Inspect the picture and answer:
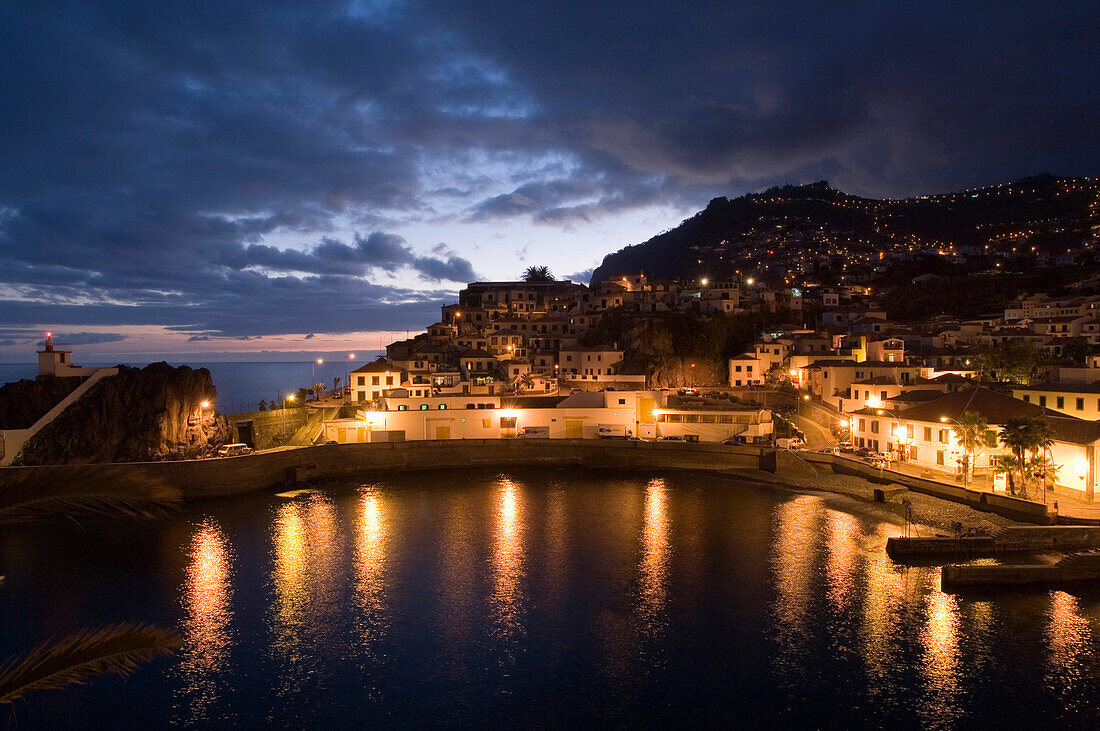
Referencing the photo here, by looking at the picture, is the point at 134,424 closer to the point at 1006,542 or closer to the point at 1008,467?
the point at 1006,542

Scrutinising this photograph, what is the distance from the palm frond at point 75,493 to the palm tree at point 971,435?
3832 centimetres

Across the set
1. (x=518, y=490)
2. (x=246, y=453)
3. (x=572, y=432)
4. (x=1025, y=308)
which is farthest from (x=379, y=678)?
(x=1025, y=308)

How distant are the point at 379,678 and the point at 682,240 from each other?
183 m

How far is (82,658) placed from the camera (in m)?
4.77

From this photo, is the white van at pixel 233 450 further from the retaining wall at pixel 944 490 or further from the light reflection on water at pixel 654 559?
the retaining wall at pixel 944 490

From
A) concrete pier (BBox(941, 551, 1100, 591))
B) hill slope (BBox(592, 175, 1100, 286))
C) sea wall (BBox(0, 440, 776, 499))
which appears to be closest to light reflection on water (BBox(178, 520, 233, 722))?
sea wall (BBox(0, 440, 776, 499))

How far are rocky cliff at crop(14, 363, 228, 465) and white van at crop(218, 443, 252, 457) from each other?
131 centimetres

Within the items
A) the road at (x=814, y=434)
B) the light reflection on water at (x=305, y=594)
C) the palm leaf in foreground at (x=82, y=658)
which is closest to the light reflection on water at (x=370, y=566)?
the light reflection on water at (x=305, y=594)

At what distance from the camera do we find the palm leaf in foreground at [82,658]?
461 centimetres

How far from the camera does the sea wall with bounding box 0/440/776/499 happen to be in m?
40.8

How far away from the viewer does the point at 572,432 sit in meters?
52.2

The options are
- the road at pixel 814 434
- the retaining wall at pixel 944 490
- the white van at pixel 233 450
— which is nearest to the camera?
the retaining wall at pixel 944 490

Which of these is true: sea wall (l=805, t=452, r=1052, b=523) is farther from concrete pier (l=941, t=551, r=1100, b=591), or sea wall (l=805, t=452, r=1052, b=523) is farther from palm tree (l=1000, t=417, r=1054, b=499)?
concrete pier (l=941, t=551, r=1100, b=591)

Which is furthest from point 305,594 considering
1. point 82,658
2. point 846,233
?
point 846,233
